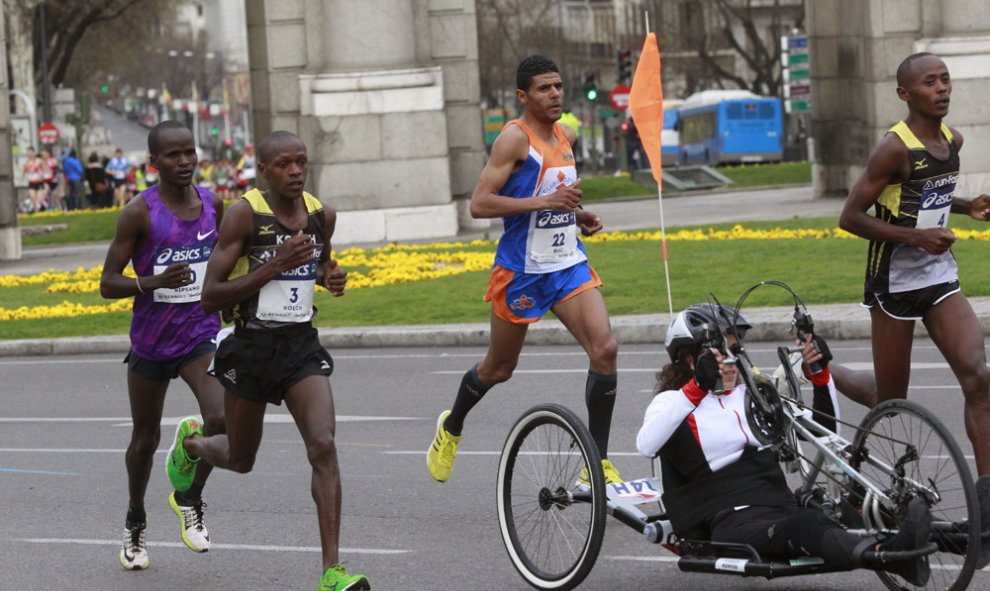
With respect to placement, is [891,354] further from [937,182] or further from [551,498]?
[551,498]

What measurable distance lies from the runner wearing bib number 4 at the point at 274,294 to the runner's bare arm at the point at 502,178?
141 cm

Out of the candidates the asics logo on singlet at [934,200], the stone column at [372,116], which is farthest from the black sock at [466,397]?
the stone column at [372,116]

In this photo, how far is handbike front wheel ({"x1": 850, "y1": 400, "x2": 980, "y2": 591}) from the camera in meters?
6.20

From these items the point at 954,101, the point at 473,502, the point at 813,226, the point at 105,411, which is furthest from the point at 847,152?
the point at 473,502

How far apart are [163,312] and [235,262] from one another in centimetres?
99

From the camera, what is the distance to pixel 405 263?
23.8 meters

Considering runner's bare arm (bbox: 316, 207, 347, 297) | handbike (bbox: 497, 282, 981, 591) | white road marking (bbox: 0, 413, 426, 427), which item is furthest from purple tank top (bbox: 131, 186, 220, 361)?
white road marking (bbox: 0, 413, 426, 427)

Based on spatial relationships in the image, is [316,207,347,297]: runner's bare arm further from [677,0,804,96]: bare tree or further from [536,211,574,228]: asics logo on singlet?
[677,0,804,96]: bare tree

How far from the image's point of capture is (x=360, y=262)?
24547mm

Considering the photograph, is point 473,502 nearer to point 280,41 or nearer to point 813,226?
point 813,226

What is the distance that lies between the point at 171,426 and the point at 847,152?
20839 millimetres

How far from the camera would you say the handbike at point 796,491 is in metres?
6.27

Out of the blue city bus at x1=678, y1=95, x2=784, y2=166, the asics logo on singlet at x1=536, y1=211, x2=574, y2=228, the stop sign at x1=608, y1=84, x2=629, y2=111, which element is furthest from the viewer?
the blue city bus at x1=678, y1=95, x2=784, y2=166

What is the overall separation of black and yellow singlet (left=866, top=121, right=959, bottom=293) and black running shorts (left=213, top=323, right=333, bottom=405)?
2360 mm
